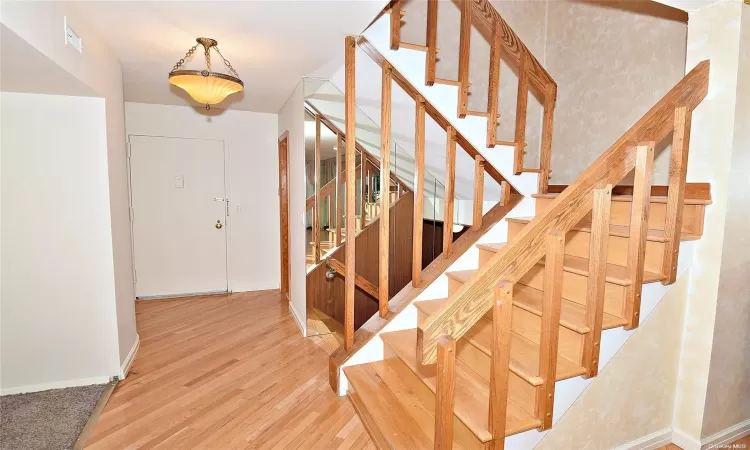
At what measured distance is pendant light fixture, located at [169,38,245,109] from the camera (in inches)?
95.5

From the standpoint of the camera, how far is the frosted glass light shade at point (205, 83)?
2.43 meters

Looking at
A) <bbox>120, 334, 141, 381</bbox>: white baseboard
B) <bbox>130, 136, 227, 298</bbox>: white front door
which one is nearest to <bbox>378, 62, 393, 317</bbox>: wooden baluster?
<bbox>120, 334, 141, 381</bbox>: white baseboard

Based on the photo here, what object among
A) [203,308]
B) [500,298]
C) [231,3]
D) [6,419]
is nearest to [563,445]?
[500,298]

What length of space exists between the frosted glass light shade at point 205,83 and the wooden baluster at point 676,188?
2.57 meters

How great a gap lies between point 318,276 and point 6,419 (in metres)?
2.21

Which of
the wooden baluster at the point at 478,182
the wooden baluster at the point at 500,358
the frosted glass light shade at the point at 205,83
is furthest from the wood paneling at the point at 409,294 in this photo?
the frosted glass light shade at the point at 205,83

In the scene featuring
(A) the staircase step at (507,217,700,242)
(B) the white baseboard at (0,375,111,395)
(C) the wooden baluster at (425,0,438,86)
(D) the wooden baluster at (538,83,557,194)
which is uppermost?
(C) the wooden baluster at (425,0,438,86)

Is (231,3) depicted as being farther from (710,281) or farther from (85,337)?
(710,281)

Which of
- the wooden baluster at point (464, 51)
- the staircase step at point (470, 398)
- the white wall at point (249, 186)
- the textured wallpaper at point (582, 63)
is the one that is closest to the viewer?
the staircase step at point (470, 398)

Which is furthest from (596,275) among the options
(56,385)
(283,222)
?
(283,222)

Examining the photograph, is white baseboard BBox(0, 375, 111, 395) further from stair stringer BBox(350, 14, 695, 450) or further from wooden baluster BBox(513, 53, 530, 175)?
wooden baluster BBox(513, 53, 530, 175)

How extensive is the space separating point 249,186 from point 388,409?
3.50 meters

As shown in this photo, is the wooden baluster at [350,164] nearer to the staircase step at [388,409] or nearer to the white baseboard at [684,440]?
the staircase step at [388,409]

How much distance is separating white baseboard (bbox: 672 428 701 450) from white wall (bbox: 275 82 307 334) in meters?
2.63
